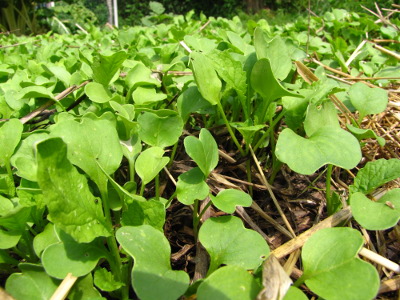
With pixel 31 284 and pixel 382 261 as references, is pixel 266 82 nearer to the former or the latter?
pixel 382 261

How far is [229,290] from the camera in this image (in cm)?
47

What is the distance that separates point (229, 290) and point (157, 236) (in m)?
0.15

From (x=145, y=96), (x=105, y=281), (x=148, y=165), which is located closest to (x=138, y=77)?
(x=145, y=96)

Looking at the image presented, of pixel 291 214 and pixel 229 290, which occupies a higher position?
pixel 229 290

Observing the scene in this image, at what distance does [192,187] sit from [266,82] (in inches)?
10.9

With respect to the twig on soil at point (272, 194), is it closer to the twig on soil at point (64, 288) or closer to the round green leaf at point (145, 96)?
the round green leaf at point (145, 96)

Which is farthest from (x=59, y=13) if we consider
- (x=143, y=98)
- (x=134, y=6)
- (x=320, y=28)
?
(x=143, y=98)

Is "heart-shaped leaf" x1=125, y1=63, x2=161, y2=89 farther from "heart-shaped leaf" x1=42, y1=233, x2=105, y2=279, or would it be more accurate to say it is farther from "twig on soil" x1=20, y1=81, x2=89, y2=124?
"heart-shaped leaf" x1=42, y1=233, x2=105, y2=279

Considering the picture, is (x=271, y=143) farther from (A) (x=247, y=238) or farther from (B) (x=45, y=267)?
(B) (x=45, y=267)

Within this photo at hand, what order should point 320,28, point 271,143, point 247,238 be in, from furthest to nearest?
point 320,28 < point 271,143 < point 247,238

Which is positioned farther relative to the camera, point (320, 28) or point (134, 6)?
point (134, 6)

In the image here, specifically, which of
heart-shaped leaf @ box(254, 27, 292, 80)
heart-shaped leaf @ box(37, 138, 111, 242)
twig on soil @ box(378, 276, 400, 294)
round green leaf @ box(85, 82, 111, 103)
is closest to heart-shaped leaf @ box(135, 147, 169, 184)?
heart-shaped leaf @ box(37, 138, 111, 242)

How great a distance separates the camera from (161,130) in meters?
0.76

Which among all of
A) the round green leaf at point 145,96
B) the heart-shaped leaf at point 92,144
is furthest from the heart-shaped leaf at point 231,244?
the round green leaf at point 145,96
